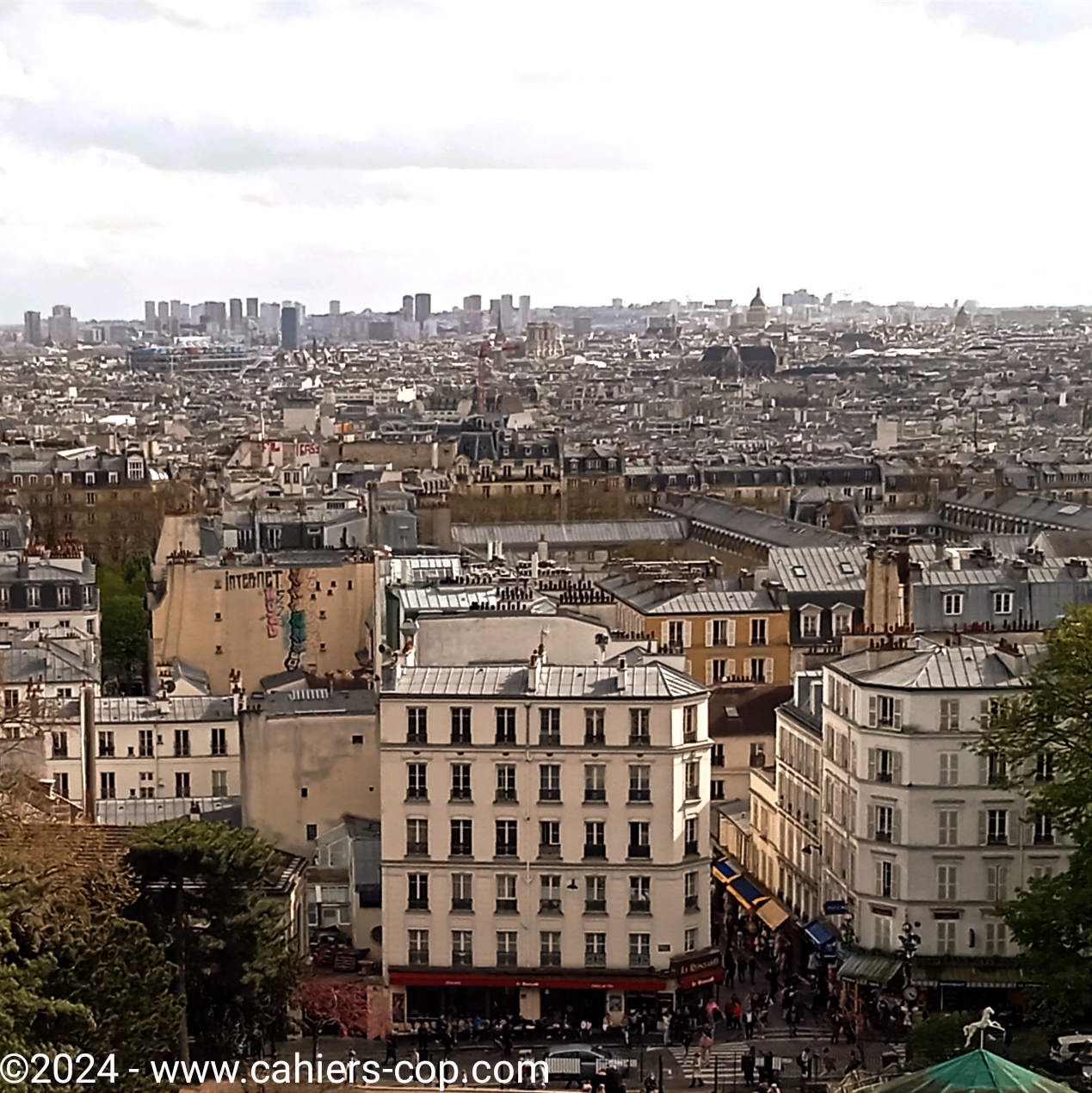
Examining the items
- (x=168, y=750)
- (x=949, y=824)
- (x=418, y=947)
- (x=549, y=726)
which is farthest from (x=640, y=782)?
(x=168, y=750)

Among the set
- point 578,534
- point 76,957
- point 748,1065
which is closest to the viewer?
point 76,957

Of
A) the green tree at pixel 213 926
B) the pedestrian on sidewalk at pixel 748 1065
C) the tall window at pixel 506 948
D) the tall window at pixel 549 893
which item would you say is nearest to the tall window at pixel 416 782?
the tall window at pixel 549 893

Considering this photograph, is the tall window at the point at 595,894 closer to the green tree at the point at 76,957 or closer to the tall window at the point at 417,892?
the tall window at the point at 417,892

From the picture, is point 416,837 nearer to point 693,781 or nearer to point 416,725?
point 416,725

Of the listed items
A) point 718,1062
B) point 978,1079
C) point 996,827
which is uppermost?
point 978,1079

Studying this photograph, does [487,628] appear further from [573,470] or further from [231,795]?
[573,470]

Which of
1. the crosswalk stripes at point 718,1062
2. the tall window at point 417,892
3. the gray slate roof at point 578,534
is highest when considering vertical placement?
the gray slate roof at point 578,534

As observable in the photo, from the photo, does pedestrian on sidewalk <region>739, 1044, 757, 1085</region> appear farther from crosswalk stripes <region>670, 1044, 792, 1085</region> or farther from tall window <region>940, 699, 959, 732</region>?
tall window <region>940, 699, 959, 732</region>

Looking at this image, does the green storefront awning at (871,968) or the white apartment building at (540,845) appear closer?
the green storefront awning at (871,968)
